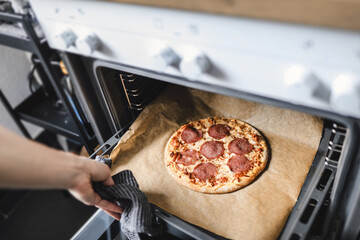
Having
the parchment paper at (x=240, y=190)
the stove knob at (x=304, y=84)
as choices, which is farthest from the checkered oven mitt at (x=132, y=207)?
the stove knob at (x=304, y=84)

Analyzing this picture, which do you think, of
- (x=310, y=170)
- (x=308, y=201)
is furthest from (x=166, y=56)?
(x=310, y=170)

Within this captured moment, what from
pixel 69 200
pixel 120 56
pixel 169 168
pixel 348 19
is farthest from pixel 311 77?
pixel 69 200

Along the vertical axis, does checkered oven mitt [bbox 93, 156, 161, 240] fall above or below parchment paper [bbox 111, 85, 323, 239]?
above

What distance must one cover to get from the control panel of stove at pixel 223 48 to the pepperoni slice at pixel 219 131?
1.56ft

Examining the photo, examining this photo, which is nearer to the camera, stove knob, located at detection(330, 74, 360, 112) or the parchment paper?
stove knob, located at detection(330, 74, 360, 112)

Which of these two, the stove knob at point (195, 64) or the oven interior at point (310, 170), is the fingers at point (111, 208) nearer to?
the oven interior at point (310, 170)

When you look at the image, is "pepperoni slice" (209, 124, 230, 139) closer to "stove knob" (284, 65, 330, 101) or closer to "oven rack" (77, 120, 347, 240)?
"oven rack" (77, 120, 347, 240)

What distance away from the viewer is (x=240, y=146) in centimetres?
110

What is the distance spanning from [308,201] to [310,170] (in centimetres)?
21

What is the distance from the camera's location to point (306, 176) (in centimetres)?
99

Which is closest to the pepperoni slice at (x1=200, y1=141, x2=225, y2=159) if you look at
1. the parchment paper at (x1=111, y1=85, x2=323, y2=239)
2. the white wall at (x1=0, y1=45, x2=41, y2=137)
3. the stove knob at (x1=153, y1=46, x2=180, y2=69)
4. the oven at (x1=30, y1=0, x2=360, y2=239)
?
the parchment paper at (x1=111, y1=85, x2=323, y2=239)

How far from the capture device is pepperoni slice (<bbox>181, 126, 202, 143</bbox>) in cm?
116

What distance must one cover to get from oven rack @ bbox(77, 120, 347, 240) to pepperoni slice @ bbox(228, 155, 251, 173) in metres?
0.19

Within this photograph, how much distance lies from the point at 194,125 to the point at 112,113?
0.34 m
